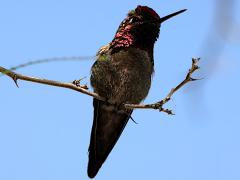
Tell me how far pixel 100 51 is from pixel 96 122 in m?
1.10

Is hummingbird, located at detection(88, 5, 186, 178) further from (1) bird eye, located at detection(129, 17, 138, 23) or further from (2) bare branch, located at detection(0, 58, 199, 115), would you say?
(2) bare branch, located at detection(0, 58, 199, 115)

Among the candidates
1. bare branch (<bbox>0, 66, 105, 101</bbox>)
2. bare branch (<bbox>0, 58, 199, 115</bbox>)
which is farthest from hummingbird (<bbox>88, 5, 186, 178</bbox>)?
bare branch (<bbox>0, 66, 105, 101</bbox>)

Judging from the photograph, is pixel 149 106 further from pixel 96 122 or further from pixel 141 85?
pixel 96 122

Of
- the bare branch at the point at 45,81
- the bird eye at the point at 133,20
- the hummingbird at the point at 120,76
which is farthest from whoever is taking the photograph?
the bird eye at the point at 133,20

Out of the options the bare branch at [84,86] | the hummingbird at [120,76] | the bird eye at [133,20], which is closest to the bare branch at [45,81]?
the bare branch at [84,86]

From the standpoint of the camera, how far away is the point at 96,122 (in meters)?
7.57

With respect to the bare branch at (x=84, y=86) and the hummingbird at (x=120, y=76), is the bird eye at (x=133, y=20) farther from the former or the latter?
the bare branch at (x=84, y=86)

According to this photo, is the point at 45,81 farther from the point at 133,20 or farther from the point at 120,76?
the point at 133,20

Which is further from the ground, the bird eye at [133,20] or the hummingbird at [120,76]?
the bird eye at [133,20]

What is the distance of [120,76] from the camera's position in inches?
277

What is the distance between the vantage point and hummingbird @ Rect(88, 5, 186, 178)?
7039 mm

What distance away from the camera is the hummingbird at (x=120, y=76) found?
23.1ft

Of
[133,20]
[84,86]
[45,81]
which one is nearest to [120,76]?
→ [133,20]

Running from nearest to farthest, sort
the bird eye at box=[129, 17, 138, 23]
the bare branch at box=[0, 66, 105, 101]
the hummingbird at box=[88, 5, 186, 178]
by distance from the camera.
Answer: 1. the bare branch at box=[0, 66, 105, 101]
2. the hummingbird at box=[88, 5, 186, 178]
3. the bird eye at box=[129, 17, 138, 23]
